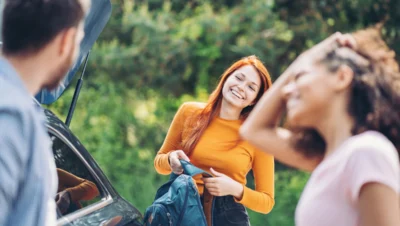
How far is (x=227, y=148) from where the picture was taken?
367 centimetres

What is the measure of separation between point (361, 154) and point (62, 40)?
789 millimetres

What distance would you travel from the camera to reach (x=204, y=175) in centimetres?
353

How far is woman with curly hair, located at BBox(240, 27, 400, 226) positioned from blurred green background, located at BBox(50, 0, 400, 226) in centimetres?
680

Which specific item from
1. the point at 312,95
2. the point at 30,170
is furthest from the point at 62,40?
the point at 312,95

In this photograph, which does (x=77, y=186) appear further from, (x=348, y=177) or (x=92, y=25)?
(x=348, y=177)

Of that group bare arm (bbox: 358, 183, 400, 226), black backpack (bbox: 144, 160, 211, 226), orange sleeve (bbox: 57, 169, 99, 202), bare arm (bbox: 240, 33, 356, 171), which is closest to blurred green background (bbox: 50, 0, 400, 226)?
orange sleeve (bbox: 57, 169, 99, 202)

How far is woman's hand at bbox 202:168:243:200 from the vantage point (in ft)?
11.4

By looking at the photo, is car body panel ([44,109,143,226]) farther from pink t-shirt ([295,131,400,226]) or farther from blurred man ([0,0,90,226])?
pink t-shirt ([295,131,400,226])

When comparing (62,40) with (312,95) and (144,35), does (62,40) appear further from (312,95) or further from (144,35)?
(144,35)

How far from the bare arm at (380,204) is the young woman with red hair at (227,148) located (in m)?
1.72

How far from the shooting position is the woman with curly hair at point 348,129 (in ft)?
5.94

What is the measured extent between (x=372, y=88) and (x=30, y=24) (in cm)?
88

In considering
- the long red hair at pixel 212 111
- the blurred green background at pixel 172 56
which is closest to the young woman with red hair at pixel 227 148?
the long red hair at pixel 212 111

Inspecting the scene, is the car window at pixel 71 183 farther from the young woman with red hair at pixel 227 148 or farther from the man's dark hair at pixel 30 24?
the man's dark hair at pixel 30 24
